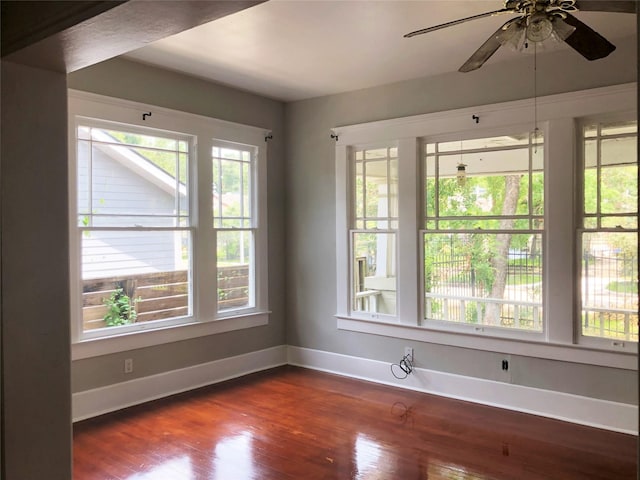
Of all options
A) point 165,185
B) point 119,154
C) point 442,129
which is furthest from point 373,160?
point 119,154

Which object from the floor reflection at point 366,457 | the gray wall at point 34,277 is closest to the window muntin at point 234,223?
the floor reflection at point 366,457

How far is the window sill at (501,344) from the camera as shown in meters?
3.71

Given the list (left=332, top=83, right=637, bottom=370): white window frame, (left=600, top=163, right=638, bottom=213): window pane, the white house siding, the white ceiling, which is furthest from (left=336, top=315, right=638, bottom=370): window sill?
the white ceiling

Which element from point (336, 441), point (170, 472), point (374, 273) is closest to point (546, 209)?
point (374, 273)

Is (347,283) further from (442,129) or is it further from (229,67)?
(229,67)

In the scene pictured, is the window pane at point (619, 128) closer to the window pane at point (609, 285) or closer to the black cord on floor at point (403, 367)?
the window pane at point (609, 285)

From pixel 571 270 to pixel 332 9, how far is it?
2.54 m

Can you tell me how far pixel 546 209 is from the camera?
3986 mm

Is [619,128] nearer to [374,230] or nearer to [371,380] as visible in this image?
[374,230]

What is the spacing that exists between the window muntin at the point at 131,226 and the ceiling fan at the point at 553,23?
2.88 m

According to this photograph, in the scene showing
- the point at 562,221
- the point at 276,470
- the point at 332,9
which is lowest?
the point at 276,470

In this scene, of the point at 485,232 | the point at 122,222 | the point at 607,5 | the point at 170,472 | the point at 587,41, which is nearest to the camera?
the point at 607,5

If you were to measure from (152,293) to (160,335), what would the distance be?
1.19 feet

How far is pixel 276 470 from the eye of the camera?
3057mm
